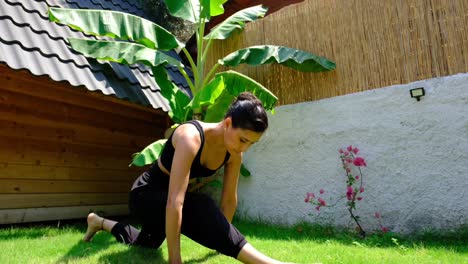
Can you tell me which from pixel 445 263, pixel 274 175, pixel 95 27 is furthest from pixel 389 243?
pixel 95 27

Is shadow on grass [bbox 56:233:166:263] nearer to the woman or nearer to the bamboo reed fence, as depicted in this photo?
the woman

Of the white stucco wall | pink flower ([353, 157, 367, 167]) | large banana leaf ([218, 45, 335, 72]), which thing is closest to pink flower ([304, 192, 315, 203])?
the white stucco wall

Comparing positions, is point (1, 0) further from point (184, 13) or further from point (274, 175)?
point (274, 175)

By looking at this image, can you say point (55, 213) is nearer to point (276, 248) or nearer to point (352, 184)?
point (276, 248)

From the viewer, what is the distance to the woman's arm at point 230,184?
2.77 meters

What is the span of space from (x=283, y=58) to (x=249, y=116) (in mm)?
3330

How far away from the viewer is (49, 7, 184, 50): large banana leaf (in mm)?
4480

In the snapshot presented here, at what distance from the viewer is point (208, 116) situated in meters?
5.29

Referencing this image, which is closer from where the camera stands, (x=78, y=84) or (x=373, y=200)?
(x=78, y=84)

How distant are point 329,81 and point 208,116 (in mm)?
1773

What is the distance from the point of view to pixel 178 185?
2.19m

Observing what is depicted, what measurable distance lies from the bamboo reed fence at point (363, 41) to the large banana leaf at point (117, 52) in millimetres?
1687

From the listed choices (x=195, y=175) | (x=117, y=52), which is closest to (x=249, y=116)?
(x=195, y=175)

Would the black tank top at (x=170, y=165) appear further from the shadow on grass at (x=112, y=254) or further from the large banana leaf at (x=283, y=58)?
the large banana leaf at (x=283, y=58)
